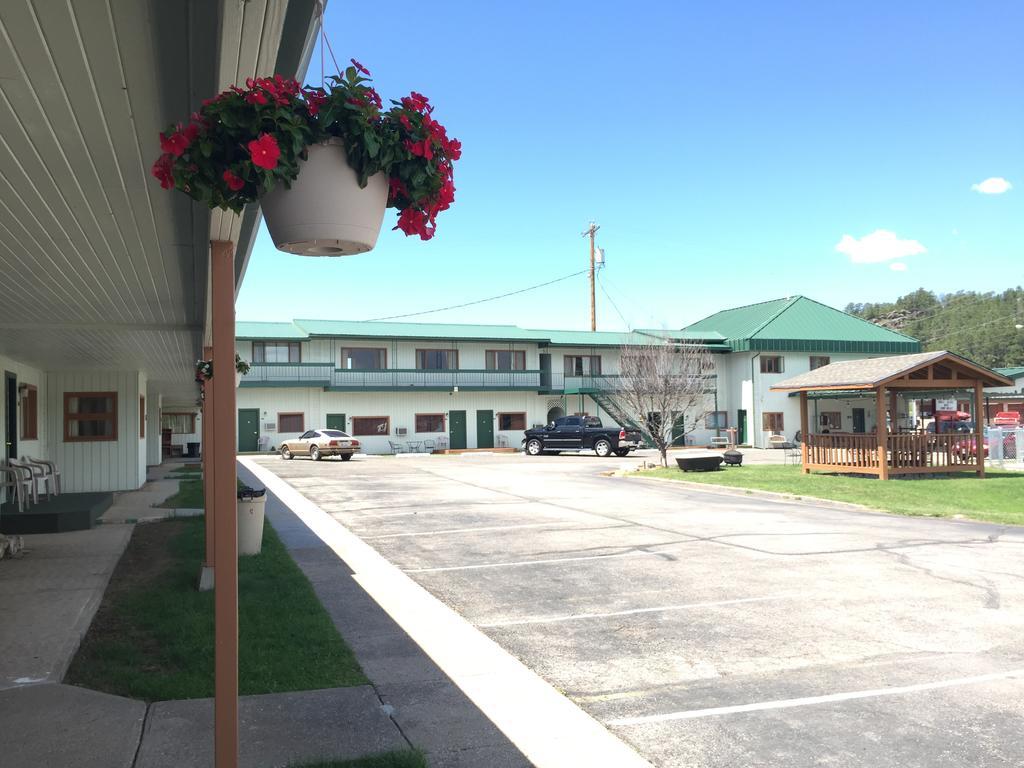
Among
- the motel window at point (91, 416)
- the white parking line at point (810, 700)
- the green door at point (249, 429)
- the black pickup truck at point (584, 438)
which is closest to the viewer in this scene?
the white parking line at point (810, 700)

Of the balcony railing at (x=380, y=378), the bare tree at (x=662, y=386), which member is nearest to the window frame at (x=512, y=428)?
the balcony railing at (x=380, y=378)

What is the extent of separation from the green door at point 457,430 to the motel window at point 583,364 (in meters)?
7.55

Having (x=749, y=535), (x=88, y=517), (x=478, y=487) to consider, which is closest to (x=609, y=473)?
(x=478, y=487)

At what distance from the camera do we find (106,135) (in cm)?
416

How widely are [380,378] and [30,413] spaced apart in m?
29.1

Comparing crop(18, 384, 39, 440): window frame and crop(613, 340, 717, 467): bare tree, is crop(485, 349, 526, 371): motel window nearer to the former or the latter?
crop(613, 340, 717, 467): bare tree

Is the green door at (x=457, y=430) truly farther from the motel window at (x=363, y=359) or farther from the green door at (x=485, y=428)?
the motel window at (x=363, y=359)

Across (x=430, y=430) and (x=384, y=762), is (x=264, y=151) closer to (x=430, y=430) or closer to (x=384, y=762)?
(x=384, y=762)

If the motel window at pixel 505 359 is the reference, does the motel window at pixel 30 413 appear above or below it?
below

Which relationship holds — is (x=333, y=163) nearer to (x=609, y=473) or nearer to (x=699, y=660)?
(x=699, y=660)

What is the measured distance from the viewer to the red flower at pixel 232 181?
3059 millimetres

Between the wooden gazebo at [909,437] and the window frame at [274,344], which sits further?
the window frame at [274,344]

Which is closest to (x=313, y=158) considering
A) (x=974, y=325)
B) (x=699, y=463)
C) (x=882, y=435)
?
(x=882, y=435)

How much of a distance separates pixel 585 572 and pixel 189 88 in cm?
748
